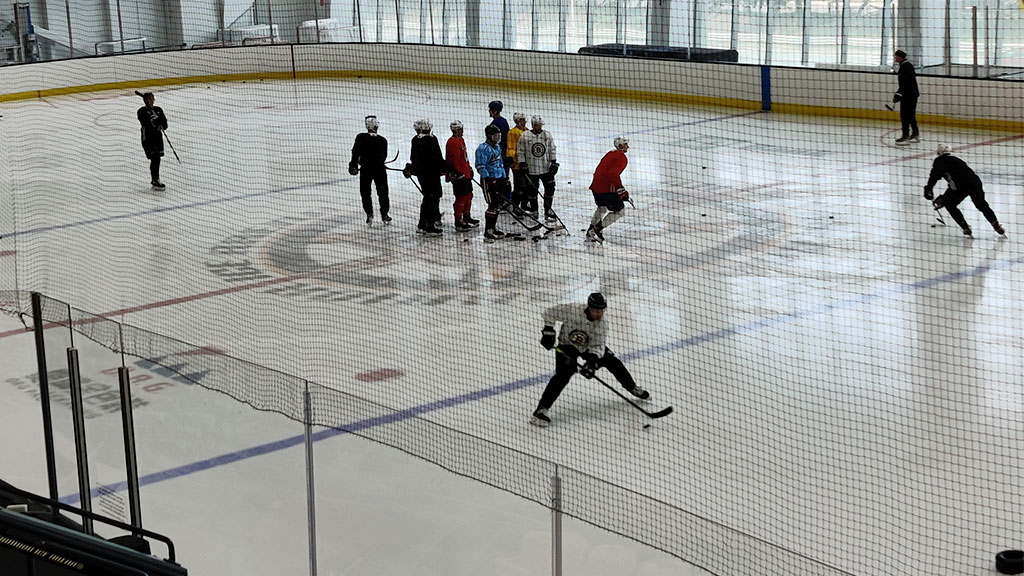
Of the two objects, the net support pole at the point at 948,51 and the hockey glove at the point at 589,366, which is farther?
the net support pole at the point at 948,51

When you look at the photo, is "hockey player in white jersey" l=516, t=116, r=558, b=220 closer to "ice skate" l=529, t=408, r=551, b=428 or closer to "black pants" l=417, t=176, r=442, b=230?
"black pants" l=417, t=176, r=442, b=230

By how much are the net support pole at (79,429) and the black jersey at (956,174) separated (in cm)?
952

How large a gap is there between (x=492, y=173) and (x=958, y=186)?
506cm

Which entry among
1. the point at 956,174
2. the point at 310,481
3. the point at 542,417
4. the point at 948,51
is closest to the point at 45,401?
the point at 310,481

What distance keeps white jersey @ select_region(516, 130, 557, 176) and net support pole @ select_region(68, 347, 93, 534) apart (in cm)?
839

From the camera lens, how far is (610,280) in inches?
471

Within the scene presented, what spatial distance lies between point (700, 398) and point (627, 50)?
52.3 feet

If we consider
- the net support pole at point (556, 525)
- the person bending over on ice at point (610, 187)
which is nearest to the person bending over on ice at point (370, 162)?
the person bending over on ice at point (610, 187)

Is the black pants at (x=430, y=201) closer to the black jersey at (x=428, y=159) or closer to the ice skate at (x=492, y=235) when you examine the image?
the black jersey at (x=428, y=159)

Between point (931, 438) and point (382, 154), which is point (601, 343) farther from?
point (382, 154)

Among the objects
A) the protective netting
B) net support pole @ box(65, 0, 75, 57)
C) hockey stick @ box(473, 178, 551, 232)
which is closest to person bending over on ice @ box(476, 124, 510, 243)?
hockey stick @ box(473, 178, 551, 232)

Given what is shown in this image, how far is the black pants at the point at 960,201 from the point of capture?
12414mm

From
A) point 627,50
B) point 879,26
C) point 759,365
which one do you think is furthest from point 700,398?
point 627,50

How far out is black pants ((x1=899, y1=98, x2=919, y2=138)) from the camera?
693 inches
